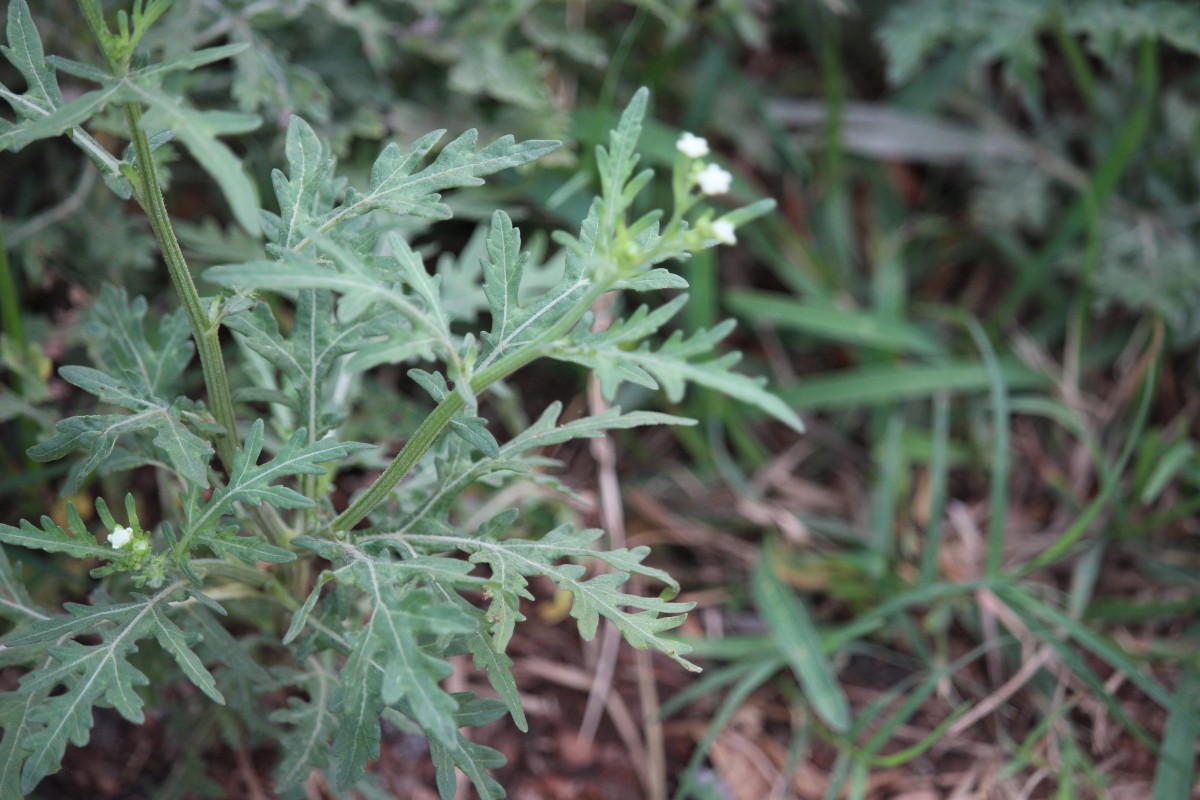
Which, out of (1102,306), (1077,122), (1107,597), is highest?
(1077,122)

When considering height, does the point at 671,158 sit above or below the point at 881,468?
above

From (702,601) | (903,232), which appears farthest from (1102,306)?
(702,601)

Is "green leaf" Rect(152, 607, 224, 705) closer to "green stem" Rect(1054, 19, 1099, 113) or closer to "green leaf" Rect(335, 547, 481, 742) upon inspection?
"green leaf" Rect(335, 547, 481, 742)

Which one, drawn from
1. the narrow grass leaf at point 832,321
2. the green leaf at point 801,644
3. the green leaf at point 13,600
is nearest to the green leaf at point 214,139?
the green leaf at point 13,600

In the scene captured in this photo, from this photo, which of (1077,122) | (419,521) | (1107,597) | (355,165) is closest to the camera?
(419,521)

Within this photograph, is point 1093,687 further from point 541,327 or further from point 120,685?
point 120,685

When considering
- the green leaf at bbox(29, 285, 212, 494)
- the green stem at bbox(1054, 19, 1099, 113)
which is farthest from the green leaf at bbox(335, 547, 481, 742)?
the green stem at bbox(1054, 19, 1099, 113)

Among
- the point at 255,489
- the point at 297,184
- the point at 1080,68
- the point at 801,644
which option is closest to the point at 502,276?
the point at 297,184

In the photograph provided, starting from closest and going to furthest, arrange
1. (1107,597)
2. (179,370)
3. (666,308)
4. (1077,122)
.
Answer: (666,308), (179,370), (1107,597), (1077,122)
